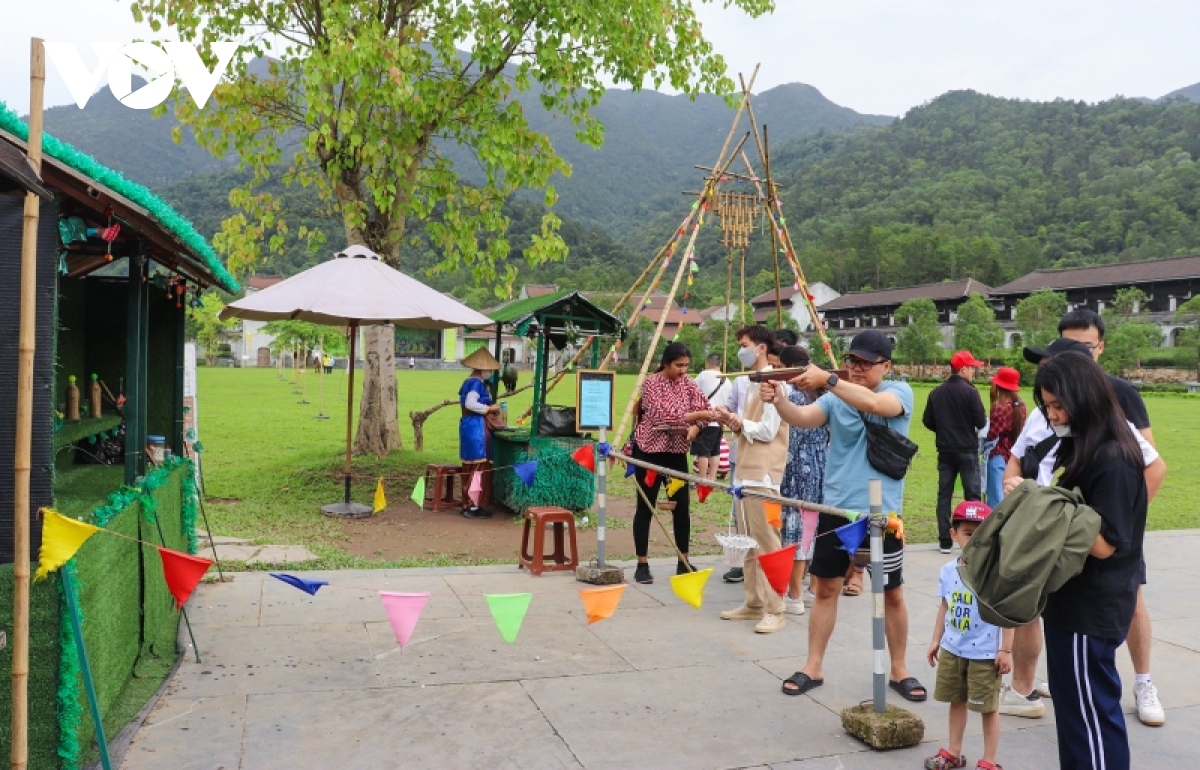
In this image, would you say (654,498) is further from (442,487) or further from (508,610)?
(442,487)

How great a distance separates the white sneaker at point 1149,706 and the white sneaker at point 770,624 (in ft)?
6.49

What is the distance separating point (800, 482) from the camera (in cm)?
643

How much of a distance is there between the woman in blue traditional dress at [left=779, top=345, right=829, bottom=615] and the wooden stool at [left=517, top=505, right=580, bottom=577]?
1691 mm

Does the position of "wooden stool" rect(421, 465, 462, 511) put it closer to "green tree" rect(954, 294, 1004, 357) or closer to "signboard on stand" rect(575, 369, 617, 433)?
"signboard on stand" rect(575, 369, 617, 433)

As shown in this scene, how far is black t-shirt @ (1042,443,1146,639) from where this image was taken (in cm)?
292

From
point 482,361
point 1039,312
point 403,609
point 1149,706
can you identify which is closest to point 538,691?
point 403,609

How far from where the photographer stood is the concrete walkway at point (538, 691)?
12.6ft

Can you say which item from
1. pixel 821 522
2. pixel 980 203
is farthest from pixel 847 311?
pixel 821 522

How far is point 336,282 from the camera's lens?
8406 mm

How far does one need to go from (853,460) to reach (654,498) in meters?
2.64

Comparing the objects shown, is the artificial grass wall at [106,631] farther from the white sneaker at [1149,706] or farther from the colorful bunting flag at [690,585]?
the white sneaker at [1149,706]

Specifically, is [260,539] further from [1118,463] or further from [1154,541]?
[1154,541]

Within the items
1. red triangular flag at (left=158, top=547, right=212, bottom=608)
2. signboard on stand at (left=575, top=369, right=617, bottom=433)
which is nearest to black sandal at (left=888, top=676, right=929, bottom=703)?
red triangular flag at (left=158, top=547, right=212, bottom=608)

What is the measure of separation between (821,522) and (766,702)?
37.2 inches
